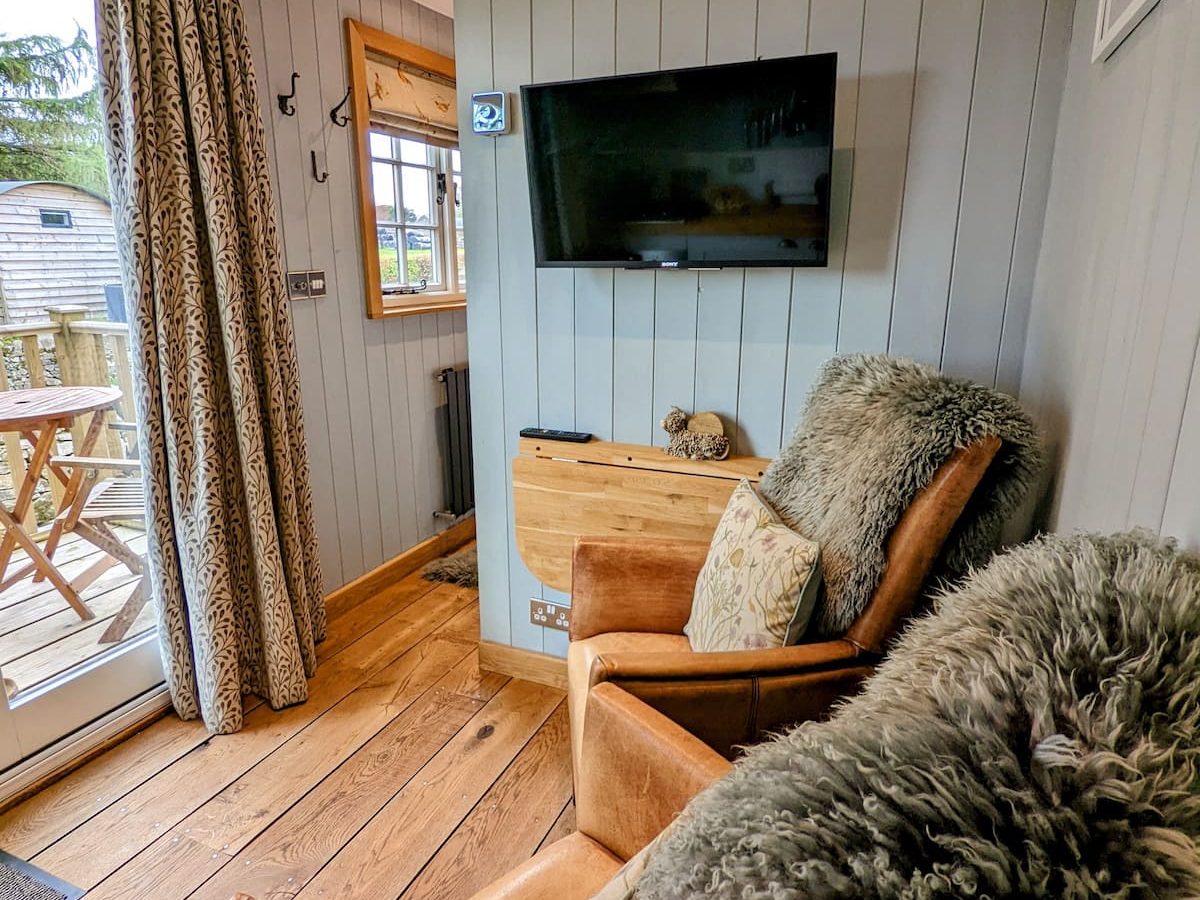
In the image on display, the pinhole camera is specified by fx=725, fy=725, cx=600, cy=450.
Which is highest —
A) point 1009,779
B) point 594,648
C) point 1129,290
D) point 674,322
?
point 1129,290

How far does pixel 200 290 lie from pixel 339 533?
3.92 feet

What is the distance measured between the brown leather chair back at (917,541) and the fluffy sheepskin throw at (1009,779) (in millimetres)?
615

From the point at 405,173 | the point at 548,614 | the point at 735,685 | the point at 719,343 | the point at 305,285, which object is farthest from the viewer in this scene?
the point at 405,173

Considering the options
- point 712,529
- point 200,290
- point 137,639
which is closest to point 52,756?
point 137,639

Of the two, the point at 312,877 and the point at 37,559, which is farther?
the point at 37,559

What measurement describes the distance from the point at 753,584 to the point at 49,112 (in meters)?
2.16

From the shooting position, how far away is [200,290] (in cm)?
201

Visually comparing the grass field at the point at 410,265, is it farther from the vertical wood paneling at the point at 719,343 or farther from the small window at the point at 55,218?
the vertical wood paneling at the point at 719,343

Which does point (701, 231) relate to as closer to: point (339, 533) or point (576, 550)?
point (576, 550)

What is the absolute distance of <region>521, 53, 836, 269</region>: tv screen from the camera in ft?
5.37

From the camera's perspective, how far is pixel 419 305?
325 cm

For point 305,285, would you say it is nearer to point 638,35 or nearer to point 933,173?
point 638,35

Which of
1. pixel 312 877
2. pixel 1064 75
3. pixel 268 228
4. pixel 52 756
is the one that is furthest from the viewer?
→ pixel 268 228

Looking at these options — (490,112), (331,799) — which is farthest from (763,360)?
(331,799)
